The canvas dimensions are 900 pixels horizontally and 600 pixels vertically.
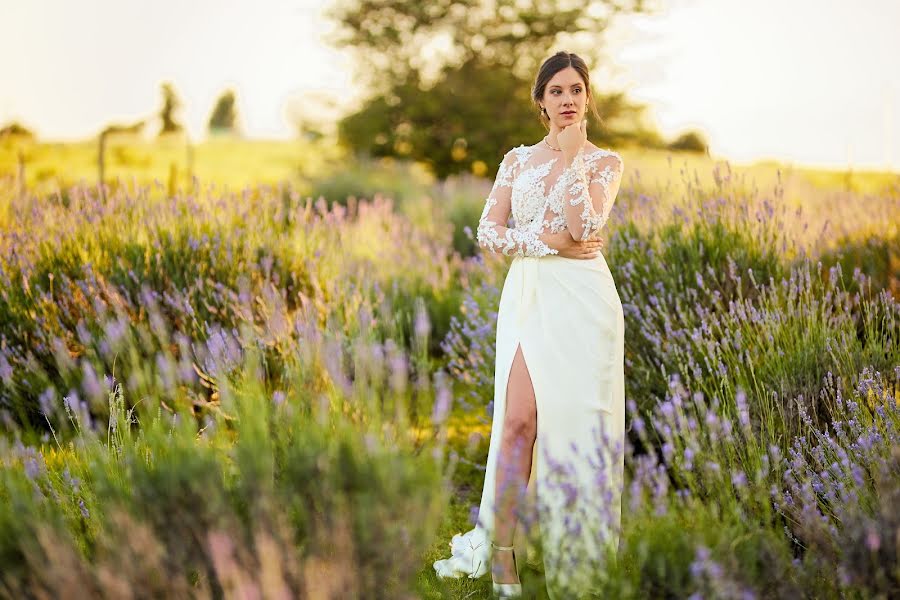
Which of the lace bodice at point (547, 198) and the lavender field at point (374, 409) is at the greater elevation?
the lace bodice at point (547, 198)

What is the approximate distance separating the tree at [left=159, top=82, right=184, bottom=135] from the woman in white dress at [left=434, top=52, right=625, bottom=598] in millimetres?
31404

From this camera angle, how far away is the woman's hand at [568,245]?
3.13m

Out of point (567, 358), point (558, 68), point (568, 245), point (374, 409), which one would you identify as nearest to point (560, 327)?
point (567, 358)

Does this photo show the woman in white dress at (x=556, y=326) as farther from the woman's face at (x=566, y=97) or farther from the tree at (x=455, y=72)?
the tree at (x=455, y=72)

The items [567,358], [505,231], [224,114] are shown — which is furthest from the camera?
[224,114]

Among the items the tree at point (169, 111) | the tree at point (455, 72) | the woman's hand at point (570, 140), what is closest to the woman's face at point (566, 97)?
the woman's hand at point (570, 140)

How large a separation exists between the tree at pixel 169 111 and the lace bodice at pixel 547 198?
31289 millimetres

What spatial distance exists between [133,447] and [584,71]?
7.40ft

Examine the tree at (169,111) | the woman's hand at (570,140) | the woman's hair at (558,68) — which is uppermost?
the tree at (169,111)

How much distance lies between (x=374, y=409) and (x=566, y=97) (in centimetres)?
159

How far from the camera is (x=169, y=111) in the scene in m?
33.0

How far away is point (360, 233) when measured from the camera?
758 cm

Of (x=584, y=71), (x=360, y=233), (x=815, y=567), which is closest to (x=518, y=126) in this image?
(x=360, y=233)

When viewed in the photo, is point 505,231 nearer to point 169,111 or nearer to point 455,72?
point 455,72
